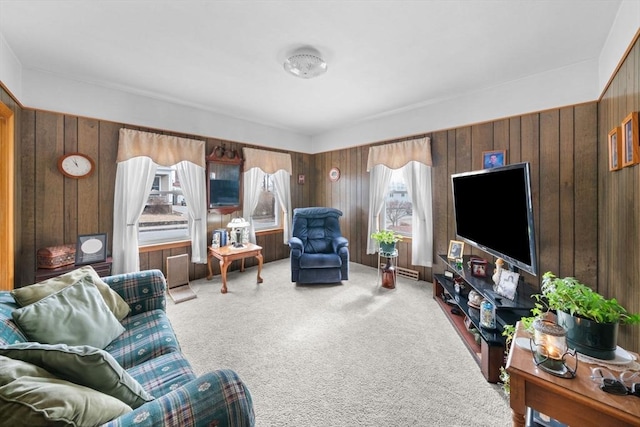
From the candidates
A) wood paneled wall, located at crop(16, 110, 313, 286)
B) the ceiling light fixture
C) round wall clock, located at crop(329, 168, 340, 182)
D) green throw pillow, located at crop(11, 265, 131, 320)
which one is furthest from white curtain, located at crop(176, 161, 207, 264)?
round wall clock, located at crop(329, 168, 340, 182)

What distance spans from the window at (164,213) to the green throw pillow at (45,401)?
298 centimetres

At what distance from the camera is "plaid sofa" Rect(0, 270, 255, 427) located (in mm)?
764

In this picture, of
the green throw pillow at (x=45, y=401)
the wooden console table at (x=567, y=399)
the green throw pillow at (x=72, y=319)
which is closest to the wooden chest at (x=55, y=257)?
the green throw pillow at (x=72, y=319)

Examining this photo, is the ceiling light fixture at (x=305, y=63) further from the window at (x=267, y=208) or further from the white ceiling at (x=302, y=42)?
the window at (x=267, y=208)

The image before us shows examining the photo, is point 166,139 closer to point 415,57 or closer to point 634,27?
point 415,57

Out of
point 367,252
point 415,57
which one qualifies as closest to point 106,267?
point 367,252

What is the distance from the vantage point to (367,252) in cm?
425

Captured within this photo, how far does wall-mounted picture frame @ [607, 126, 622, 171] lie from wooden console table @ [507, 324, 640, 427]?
64.6 inches

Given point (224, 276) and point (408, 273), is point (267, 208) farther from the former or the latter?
point (408, 273)

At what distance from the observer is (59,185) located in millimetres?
2758

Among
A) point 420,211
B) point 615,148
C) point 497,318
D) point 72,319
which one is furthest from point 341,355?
point 615,148

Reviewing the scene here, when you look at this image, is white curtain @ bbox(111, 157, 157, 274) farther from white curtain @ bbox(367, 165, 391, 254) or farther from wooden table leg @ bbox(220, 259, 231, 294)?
white curtain @ bbox(367, 165, 391, 254)

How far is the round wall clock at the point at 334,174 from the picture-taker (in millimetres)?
4789

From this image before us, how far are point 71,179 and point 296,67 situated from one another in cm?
280
